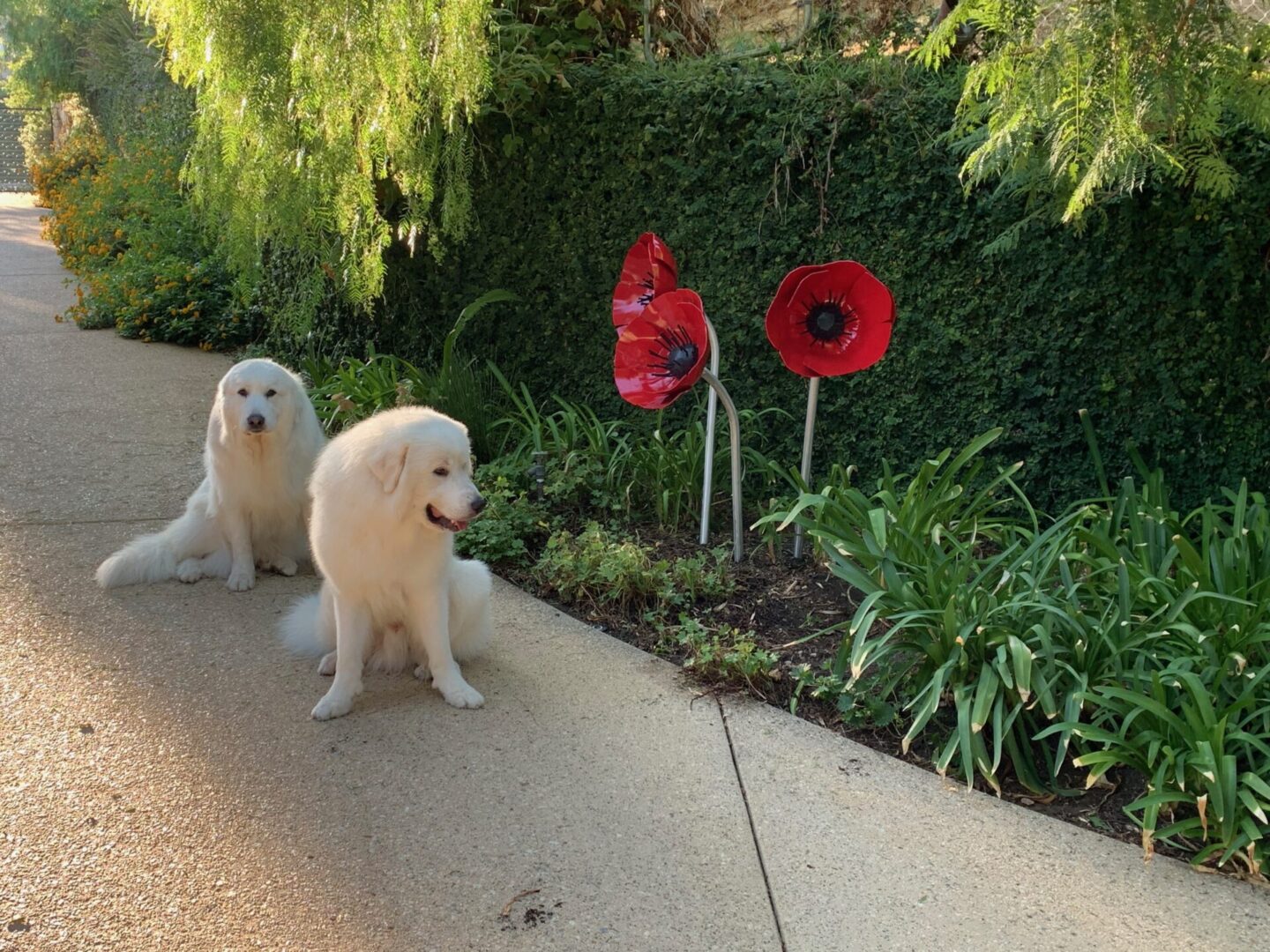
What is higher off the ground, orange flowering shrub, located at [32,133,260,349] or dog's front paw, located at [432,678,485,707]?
orange flowering shrub, located at [32,133,260,349]

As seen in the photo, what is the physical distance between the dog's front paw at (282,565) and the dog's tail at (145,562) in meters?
0.39

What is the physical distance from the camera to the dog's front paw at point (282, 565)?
500cm

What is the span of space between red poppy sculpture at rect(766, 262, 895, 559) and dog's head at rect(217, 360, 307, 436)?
2.16 meters

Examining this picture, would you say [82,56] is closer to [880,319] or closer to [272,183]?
[272,183]

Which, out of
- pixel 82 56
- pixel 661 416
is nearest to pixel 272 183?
pixel 661 416

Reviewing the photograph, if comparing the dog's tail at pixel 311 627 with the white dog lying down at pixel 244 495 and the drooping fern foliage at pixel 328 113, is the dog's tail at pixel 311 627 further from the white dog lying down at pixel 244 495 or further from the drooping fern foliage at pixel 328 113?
the drooping fern foliage at pixel 328 113

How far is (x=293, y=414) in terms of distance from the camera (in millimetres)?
4707

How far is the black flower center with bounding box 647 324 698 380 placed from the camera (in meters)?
4.86

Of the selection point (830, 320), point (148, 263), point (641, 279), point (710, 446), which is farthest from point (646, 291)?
point (148, 263)

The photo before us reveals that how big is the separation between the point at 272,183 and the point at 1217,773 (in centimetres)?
517

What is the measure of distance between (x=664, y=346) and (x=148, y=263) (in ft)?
23.8

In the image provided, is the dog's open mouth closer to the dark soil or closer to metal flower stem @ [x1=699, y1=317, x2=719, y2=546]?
the dark soil

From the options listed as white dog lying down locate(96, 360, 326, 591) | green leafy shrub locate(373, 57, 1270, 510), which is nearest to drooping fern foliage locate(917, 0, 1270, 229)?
green leafy shrub locate(373, 57, 1270, 510)

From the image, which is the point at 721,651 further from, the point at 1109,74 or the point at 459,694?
the point at 1109,74
